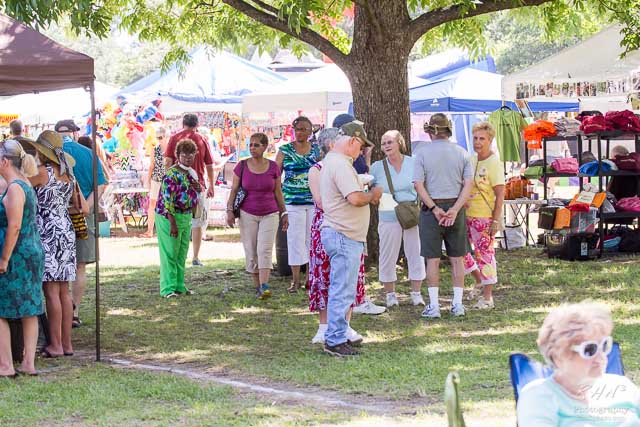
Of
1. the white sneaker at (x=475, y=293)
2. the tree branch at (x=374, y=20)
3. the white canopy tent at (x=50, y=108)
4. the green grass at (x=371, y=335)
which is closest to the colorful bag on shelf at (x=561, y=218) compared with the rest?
the green grass at (x=371, y=335)

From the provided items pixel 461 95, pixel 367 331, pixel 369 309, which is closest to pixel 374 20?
pixel 369 309

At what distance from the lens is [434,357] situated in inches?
325

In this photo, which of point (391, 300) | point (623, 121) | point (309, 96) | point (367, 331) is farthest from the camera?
point (309, 96)

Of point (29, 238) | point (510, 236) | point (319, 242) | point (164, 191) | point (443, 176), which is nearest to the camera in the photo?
point (29, 238)

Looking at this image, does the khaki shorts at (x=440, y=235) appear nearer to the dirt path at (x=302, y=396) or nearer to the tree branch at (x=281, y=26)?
the dirt path at (x=302, y=396)

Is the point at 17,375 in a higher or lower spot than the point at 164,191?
lower

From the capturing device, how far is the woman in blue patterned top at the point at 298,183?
11367 millimetres

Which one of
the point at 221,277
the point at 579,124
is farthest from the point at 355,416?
the point at 579,124

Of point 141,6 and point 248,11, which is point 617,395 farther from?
point 141,6

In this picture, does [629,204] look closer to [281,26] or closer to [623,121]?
[623,121]

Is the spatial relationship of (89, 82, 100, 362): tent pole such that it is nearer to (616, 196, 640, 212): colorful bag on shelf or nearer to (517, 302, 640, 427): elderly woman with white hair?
(517, 302, 640, 427): elderly woman with white hair

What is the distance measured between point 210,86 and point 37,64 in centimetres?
1556

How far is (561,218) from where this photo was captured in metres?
14.8

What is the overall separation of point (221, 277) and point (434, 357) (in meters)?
5.93
